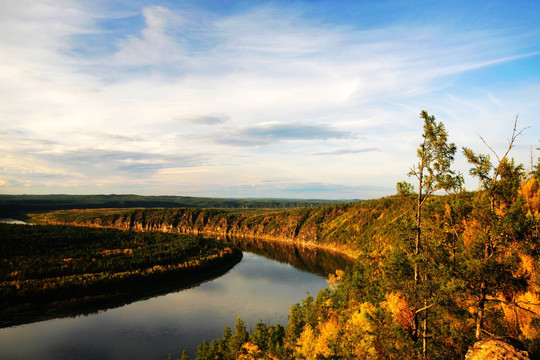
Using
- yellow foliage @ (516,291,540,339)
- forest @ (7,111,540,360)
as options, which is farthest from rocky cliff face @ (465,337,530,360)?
yellow foliage @ (516,291,540,339)

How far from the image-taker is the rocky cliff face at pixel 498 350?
1194 cm

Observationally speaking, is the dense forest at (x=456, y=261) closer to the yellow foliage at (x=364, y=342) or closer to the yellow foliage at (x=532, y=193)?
the yellow foliage at (x=364, y=342)

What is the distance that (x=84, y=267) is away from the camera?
84812mm

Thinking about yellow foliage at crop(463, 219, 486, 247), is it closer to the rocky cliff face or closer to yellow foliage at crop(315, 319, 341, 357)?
the rocky cliff face

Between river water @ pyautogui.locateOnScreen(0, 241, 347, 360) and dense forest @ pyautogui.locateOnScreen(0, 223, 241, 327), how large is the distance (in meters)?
6.93

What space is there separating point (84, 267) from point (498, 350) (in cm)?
9570

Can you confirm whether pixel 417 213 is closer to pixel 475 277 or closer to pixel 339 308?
pixel 475 277

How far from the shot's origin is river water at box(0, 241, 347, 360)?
47.1 meters

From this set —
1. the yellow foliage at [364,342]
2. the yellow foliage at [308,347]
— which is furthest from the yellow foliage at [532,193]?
the yellow foliage at [308,347]

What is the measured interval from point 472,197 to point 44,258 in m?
112

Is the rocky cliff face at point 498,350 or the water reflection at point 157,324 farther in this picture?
the water reflection at point 157,324

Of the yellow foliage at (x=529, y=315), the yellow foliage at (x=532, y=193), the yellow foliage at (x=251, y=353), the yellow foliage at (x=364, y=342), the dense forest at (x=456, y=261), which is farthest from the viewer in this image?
the yellow foliage at (x=251, y=353)

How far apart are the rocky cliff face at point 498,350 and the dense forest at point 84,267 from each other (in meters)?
73.8

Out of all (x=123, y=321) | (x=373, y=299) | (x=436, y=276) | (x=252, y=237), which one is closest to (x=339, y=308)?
(x=373, y=299)
